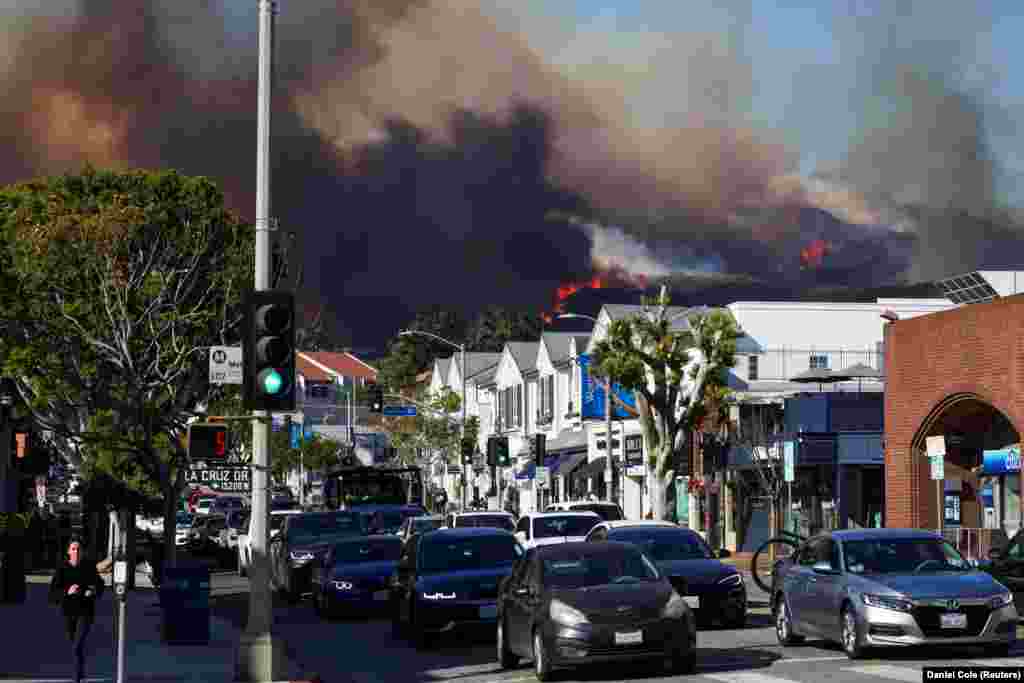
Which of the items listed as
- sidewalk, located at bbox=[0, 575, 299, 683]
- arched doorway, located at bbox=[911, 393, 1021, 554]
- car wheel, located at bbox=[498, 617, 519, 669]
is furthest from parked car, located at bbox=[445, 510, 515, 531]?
car wheel, located at bbox=[498, 617, 519, 669]

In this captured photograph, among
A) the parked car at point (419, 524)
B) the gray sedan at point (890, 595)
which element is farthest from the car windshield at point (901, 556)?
the parked car at point (419, 524)

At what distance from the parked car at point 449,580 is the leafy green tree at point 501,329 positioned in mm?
131466

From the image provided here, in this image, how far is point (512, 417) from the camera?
304 feet

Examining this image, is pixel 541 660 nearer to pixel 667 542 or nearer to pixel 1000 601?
pixel 1000 601

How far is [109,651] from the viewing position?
25828mm

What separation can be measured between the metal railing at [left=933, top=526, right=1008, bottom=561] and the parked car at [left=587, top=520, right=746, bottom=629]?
13.6 m

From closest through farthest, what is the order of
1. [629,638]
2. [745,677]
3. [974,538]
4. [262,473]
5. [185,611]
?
1. [745,677]
2. [629,638]
3. [262,473]
4. [185,611]
5. [974,538]

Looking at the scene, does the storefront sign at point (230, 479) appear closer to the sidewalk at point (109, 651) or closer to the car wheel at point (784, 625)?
the sidewalk at point (109, 651)

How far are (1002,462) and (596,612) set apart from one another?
2395 centimetres

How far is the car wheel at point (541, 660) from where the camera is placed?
19641 millimetres

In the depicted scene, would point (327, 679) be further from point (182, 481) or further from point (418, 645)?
point (182, 481)

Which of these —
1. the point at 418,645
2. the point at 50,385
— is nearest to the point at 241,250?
the point at 50,385

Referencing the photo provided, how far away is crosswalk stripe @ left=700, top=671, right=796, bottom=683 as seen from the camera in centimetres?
1867

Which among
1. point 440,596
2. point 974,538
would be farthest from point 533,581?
point 974,538
